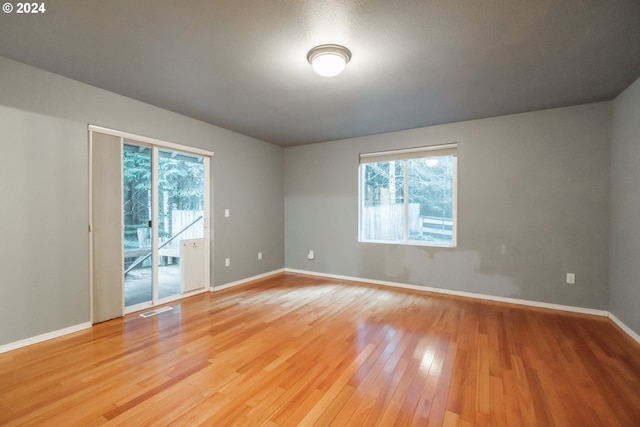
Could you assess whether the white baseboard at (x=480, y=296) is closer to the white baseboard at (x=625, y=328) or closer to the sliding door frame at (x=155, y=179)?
the white baseboard at (x=625, y=328)

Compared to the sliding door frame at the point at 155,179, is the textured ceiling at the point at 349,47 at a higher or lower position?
higher

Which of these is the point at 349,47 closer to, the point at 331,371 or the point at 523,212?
the point at 331,371

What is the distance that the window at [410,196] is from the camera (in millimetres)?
4008

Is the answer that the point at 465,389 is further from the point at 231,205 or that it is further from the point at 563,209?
the point at 231,205

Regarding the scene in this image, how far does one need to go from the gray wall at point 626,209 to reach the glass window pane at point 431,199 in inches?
66.1

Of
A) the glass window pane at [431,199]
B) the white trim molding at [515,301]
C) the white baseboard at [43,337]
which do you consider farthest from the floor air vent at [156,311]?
Result: the glass window pane at [431,199]

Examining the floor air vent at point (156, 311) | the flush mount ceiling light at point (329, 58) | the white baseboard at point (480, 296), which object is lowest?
the floor air vent at point (156, 311)

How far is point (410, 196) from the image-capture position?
4289 millimetres

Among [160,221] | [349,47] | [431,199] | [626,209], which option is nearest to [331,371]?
[349,47]

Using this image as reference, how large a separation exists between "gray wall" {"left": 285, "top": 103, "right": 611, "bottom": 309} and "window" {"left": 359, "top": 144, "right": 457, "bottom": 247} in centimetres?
15

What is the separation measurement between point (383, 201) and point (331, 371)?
10.00 ft

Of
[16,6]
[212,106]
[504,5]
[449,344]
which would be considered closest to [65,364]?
[16,6]

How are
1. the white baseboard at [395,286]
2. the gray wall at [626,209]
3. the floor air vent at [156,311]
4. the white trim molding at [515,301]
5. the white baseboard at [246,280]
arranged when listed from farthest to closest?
the white baseboard at [246,280]
the floor air vent at [156,311]
the white trim molding at [515,301]
the gray wall at [626,209]
the white baseboard at [395,286]

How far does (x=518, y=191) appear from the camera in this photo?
3.50 metres
